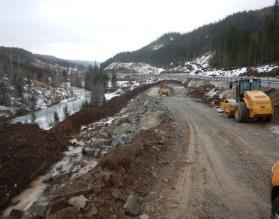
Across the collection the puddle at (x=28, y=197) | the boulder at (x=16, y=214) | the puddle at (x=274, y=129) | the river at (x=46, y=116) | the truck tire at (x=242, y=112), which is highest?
the truck tire at (x=242, y=112)

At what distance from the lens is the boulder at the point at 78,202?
740 cm

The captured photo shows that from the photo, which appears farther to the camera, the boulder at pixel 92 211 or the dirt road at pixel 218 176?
the dirt road at pixel 218 176

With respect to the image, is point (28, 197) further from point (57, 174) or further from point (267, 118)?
point (267, 118)

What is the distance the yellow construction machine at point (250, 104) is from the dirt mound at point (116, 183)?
25.1 feet

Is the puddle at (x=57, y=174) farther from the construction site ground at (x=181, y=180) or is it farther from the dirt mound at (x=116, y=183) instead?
the dirt mound at (x=116, y=183)

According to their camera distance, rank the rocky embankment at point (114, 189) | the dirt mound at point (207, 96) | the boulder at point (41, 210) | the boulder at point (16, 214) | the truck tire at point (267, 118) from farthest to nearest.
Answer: the dirt mound at point (207, 96) → the truck tire at point (267, 118) → the boulder at point (16, 214) → the boulder at point (41, 210) → the rocky embankment at point (114, 189)

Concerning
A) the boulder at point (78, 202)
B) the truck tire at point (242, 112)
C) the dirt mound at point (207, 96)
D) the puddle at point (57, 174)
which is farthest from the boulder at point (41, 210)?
the dirt mound at point (207, 96)

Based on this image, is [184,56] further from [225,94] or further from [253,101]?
[253,101]

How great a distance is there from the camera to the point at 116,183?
28.2ft

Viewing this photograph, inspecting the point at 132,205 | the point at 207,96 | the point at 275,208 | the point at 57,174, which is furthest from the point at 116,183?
the point at 207,96

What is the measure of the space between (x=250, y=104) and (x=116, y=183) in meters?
12.1

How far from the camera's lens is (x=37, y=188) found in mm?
11883

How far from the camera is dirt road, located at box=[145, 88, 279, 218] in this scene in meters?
7.43

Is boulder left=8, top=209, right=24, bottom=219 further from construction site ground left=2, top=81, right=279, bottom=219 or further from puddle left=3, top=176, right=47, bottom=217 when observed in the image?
construction site ground left=2, top=81, right=279, bottom=219
